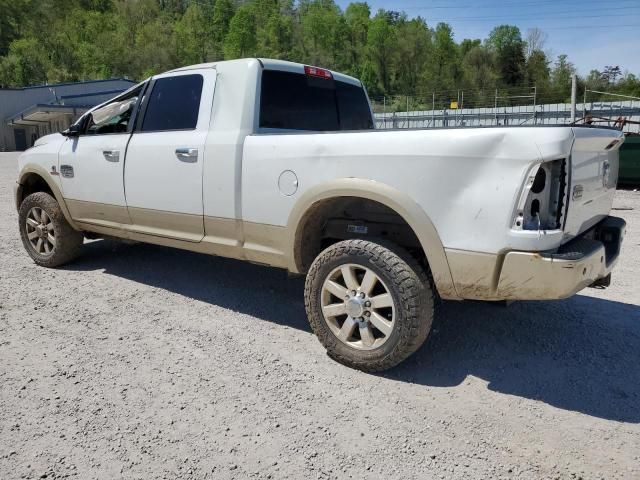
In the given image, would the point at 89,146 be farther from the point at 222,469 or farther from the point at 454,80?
the point at 454,80

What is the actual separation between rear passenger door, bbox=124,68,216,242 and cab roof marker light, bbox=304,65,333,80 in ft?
2.60

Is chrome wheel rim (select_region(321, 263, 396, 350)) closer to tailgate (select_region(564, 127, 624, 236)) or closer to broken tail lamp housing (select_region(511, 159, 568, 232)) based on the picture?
broken tail lamp housing (select_region(511, 159, 568, 232))

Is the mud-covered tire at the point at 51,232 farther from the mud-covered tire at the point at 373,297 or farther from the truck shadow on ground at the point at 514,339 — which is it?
the mud-covered tire at the point at 373,297

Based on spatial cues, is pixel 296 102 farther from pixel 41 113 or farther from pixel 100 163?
pixel 41 113

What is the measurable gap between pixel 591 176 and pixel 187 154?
2.83m

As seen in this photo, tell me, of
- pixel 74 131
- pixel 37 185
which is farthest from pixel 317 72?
pixel 37 185

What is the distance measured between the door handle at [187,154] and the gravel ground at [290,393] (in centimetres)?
128

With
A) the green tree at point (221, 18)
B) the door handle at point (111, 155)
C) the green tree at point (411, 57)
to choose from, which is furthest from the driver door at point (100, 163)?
the green tree at point (221, 18)

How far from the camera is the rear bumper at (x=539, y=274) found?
2623 mm

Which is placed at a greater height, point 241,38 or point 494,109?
point 241,38

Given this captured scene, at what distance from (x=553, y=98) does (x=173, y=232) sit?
53465 millimetres

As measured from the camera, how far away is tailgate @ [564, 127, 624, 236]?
279 cm

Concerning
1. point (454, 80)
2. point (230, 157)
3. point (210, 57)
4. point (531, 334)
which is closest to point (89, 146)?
point (230, 157)

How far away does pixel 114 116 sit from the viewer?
16.1 ft
